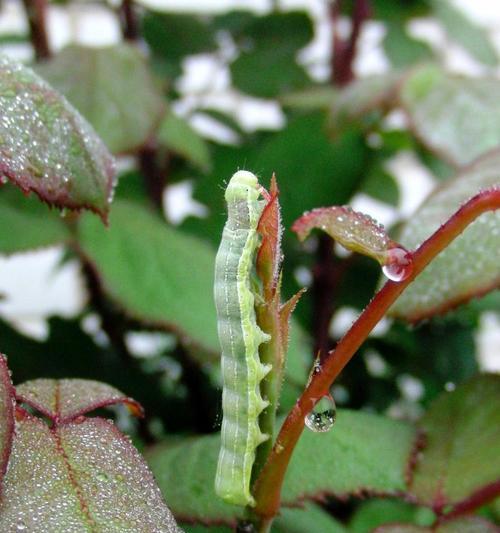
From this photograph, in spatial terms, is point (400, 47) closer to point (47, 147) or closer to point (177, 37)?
point (177, 37)

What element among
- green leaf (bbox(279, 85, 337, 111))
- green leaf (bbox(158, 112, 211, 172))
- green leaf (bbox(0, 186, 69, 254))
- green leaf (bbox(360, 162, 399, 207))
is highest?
green leaf (bbox(279, 85, 337, 111))

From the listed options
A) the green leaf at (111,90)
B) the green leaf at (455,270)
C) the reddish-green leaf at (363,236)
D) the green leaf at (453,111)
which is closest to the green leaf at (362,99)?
the green leaf at (453,111)

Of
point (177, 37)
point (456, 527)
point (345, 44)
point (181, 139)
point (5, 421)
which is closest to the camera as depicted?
point (5, 421)

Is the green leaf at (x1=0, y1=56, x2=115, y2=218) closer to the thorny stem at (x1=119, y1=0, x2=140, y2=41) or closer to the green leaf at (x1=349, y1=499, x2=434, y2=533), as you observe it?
the green leaf at (x1=349, y1=499, x2=434, y2=533)

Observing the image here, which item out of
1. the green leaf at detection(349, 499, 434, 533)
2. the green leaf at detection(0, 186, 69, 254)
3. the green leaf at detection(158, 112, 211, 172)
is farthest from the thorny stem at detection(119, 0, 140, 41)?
the green leaf at detection(349, 499, 434, 533)

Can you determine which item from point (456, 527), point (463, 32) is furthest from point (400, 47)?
point (456, 527)

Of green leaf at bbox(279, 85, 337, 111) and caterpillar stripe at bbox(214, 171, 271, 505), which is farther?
green leaf at bbox(279, 85, 337, 111)

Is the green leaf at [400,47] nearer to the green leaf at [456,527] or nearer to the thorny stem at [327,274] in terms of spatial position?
the thorny stem at [327,274]

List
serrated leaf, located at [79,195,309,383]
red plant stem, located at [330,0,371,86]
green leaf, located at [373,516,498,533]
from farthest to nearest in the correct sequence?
red plant stem, located at [330,0,371,86], serrated leaf, located at [79,195,309,383], green leaf, located at [373,516,498,533]
